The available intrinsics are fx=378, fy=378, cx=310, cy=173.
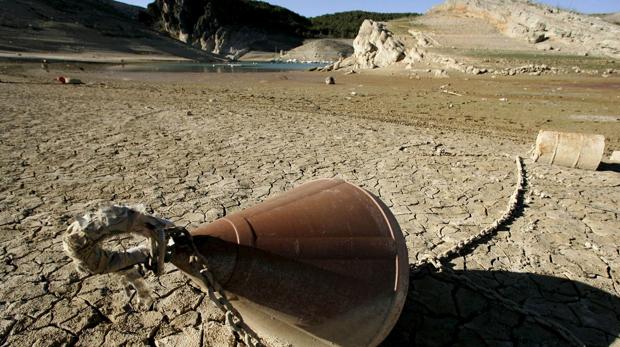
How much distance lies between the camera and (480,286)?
3.09 m

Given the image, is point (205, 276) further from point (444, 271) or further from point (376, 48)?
point (376, 48)

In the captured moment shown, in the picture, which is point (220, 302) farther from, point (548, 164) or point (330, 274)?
point (548, 164)

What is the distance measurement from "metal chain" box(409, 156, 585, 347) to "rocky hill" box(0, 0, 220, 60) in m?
40.9

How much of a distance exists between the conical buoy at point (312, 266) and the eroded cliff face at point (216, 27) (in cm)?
9222

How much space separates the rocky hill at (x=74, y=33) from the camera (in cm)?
3859

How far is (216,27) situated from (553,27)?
83986 mm

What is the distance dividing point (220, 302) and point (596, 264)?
3.58 metres

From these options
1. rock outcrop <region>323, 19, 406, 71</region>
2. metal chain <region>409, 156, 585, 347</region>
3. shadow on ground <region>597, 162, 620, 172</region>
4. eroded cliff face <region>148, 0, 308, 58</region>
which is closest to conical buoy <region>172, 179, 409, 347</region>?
metal chain <region>409, 156, 585, 347</region>


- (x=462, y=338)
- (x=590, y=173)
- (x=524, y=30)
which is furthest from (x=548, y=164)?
(x=524, y=30)

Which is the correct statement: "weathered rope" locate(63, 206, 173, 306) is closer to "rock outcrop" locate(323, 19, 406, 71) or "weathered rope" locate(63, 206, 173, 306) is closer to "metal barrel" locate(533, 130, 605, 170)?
"metal barrel" locate(533, 130, 605, 170)

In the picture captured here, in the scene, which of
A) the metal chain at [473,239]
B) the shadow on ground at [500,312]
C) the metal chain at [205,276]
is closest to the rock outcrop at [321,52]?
the metal chain at [473,239]

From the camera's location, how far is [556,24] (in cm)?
2741

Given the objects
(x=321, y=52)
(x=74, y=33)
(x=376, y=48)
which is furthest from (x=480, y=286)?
(x=321, y=52)

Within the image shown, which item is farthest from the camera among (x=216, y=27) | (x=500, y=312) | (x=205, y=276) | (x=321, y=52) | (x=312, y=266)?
(x=216, y=27)
